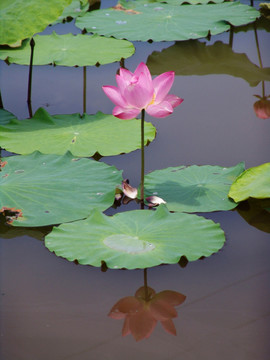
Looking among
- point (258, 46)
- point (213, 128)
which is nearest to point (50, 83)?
point (213, 128)

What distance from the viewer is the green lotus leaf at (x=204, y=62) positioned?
3340 mm

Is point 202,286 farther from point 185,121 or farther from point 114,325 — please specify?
point 185,121

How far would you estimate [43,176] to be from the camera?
2.21 meters

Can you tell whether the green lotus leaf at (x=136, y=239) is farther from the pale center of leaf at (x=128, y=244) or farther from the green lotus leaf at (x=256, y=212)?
the green lotus leaf at (x=256, y=212)

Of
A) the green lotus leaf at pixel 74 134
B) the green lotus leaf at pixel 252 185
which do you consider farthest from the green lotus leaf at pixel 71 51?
the green lotus leaf at pixel 252 185

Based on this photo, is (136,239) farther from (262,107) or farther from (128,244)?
(262,107)

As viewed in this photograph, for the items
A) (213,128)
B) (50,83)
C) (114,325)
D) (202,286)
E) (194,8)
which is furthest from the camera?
(194,8)

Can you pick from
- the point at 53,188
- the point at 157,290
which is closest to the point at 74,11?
the point at 53,188

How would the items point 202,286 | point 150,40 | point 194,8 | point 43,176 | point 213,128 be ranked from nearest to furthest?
point 202,286
point 43,176
point 213,128
point 150,40
point 194,8

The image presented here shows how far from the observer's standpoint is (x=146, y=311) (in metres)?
1.62

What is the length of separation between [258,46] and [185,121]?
3.86ft

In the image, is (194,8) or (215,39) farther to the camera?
(194,8)

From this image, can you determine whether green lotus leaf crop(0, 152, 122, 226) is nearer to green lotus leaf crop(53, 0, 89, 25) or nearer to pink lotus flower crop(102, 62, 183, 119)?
pink lotus flower crop(102, 62, 183, 119)

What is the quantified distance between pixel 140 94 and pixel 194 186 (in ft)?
1.37
